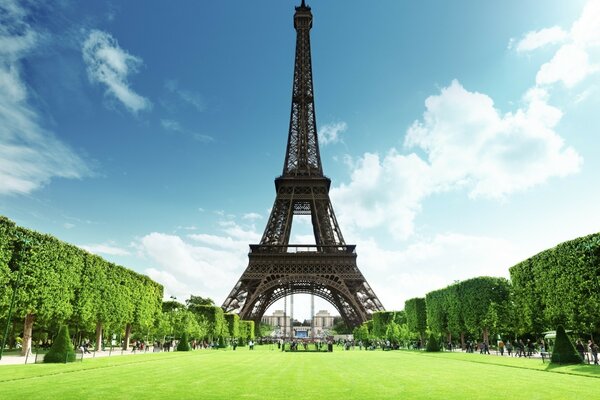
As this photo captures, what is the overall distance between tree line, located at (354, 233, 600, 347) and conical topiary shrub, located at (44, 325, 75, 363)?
3014 centimetres

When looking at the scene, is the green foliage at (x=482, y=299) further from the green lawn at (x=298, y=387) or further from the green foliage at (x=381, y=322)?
the green lawn at (x=298, y=387)

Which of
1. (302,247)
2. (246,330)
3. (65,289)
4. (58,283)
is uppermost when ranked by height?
(302,247)

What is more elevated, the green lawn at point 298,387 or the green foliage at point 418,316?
the green foliage at point 418,316

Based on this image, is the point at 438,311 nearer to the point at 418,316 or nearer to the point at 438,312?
the point at 438,312

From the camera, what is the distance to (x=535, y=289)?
99.8 feet

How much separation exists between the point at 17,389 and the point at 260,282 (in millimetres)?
46375

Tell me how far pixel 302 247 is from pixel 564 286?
39.1 meters

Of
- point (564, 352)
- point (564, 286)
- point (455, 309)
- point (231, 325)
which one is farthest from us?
point (231, 325)

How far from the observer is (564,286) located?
26.9 m

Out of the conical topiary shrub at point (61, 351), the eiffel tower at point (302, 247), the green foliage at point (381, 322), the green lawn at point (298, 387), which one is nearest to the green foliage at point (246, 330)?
the eiffel tower at point (302, 247)

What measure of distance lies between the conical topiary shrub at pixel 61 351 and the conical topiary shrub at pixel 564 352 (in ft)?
90.4

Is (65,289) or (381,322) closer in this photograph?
(65,289)

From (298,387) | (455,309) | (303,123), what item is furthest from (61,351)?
(303,123)

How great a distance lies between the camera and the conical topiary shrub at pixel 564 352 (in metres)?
22.8
